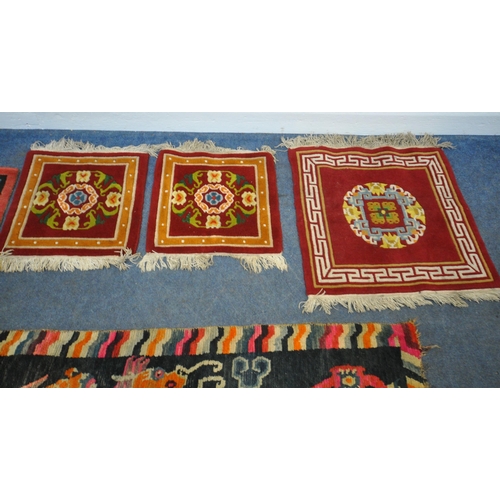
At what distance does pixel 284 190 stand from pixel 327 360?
0.72 m

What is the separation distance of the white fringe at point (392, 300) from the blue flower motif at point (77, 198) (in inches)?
36.2

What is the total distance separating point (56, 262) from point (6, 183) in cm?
47

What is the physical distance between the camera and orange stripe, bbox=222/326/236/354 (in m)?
1.29

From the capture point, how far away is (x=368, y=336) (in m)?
1.33

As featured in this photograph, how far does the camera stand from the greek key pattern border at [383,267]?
4.81ft

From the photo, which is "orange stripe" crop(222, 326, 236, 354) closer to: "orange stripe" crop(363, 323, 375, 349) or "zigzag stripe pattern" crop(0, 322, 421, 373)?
"zigzag stripe pattern" crop(0, 322, 421, 373)

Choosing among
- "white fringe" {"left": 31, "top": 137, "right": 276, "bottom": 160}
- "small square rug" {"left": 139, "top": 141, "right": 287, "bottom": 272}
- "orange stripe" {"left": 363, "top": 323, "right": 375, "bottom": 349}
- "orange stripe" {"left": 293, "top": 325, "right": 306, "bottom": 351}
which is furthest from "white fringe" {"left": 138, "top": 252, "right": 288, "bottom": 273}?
"white fringe" {"left": 31, "top": 137, "right": 276, "bottom": 160}

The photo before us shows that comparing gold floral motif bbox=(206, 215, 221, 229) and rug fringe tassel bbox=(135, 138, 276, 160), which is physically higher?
rug fringe tassel bbox=(135, 138, 276, 160)

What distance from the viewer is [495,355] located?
1.31m

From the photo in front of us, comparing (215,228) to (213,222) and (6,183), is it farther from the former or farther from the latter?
(6,183)

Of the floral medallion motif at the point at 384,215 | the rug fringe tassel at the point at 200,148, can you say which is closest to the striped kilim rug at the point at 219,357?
the floral medallion motif at the point at 384,215

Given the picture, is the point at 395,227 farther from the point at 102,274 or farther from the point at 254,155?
the point at 102,274

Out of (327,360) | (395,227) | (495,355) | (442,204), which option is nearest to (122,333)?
(327,360)

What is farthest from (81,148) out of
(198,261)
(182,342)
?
(182,342)
